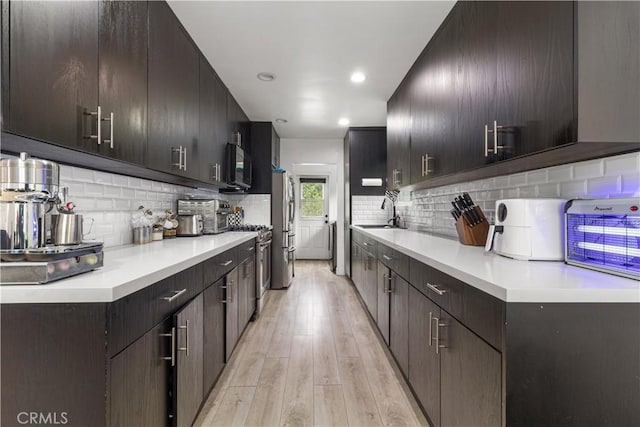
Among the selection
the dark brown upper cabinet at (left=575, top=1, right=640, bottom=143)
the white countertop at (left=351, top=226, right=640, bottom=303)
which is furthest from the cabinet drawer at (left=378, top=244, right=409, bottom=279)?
the dark brown upper cabinet at (left=575, top=1, right=640, bottom=143)

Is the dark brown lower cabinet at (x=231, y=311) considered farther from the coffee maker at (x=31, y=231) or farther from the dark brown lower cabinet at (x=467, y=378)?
the dark brown lower cabinet at (x=467, y=378)

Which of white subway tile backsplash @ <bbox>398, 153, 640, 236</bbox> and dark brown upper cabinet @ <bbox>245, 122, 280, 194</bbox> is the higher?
dark brown upper cabinet @ <bbox>245, 122, 280, 194</bbox>

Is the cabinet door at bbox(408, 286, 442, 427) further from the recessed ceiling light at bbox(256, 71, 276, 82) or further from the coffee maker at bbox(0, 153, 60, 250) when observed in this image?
the recessed ceiling light at bbox(256, 71, 276, 82)

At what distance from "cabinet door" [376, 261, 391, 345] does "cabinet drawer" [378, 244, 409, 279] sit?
0.24 feet

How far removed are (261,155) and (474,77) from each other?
3.36 meters

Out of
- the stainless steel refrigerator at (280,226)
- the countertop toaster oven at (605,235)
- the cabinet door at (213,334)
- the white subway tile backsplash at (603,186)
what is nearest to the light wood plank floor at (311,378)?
the cabinet door at (213,334)

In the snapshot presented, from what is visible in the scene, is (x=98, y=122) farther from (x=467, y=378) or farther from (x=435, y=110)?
(x=435, y=110)

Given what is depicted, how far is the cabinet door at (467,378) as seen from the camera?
3.26 ft

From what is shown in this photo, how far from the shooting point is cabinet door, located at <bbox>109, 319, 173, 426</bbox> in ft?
3.10

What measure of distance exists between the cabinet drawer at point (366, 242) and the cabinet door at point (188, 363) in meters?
1.82

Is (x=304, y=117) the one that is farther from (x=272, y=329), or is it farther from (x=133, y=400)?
(x=133, y=400)

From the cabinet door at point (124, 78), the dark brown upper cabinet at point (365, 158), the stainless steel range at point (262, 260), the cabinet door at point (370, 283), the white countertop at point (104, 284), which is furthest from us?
the dark brown upper cabinet at point (365, 158)

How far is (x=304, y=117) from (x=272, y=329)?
2884 millimetres

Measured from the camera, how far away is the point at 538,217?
136cm
